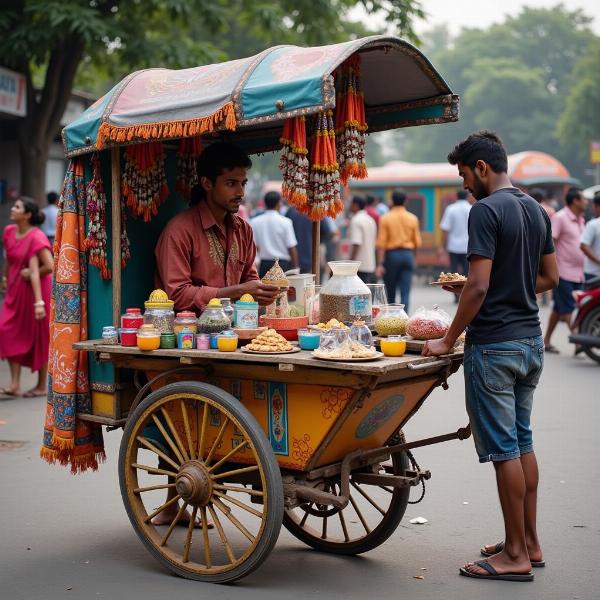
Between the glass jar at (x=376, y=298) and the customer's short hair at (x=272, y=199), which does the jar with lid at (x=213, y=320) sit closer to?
the glass jar at (x=376, y=298)

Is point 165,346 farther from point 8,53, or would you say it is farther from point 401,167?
point 401,167

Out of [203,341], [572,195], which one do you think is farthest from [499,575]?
[572,195]

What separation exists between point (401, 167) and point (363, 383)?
21.5 m

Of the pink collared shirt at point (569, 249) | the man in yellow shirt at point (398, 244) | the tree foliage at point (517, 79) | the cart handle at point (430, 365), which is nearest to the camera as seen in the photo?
the cart handle at point (430, 365)

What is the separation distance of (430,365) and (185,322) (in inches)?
42.5

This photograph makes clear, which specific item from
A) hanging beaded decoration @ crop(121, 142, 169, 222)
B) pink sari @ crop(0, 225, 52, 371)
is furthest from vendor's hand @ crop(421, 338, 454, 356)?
pink sari @ crop(0, 225, 52, 371)

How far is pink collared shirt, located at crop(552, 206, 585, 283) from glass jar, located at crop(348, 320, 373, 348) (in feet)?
24.2

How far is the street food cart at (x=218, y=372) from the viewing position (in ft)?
12.4

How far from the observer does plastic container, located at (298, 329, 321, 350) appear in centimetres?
390

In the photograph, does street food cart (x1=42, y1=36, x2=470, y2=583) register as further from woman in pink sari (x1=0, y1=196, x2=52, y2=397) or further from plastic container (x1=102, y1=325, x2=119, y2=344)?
woman in pink sari (x1=0, y1=196, x2=52, y2=397)

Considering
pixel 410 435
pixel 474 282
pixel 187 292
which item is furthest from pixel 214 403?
pixel 410 435

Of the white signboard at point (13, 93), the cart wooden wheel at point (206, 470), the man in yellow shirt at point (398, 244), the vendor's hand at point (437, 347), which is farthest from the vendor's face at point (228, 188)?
the white signboard at point (13, 93)

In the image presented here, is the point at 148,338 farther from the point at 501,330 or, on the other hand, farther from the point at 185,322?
the point at 501,330

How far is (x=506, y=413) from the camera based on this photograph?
3.95m
